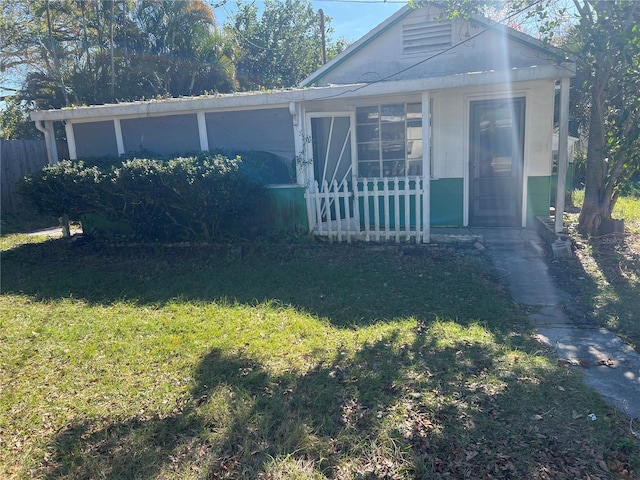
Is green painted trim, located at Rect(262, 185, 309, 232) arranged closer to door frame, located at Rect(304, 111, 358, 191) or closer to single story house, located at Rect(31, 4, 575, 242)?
single story house, located at Rect(31, 4, 575, 242)

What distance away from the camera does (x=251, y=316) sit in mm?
5098

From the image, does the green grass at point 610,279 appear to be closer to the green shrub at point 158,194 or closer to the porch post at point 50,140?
the green shrub at point 158,194

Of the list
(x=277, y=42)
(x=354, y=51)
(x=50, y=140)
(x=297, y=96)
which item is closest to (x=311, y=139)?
(x=297, y=96)

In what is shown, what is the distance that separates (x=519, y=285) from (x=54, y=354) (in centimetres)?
513

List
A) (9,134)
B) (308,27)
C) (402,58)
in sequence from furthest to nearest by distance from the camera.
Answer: (308,27) < (9,134) < (402,58)

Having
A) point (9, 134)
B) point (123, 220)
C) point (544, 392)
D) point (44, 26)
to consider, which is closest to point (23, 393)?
point (544, 392)

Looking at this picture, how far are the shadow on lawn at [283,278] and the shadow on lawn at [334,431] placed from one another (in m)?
1.29

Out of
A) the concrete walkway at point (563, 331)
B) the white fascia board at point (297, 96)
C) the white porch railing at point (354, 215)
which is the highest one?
the white fascia board at point (297, 96)

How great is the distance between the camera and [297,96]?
7688 millimetres

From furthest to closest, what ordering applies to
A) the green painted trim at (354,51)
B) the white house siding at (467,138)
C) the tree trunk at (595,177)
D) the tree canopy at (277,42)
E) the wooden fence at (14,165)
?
1. the tree canopy at (277,42)
2. the wooden fence at (14,165)
3. the green painted trim at (354,51)
4. the white house siding at (467,138)
5. the tree trunk at (595,177)

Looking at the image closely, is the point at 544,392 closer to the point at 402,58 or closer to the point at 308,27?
the point at 402,58

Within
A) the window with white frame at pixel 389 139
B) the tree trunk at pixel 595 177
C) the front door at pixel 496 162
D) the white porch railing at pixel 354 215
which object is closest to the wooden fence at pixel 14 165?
the white porch railing at pixel 354 215

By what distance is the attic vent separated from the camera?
30.3ft

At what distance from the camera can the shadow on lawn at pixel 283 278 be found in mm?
5301
